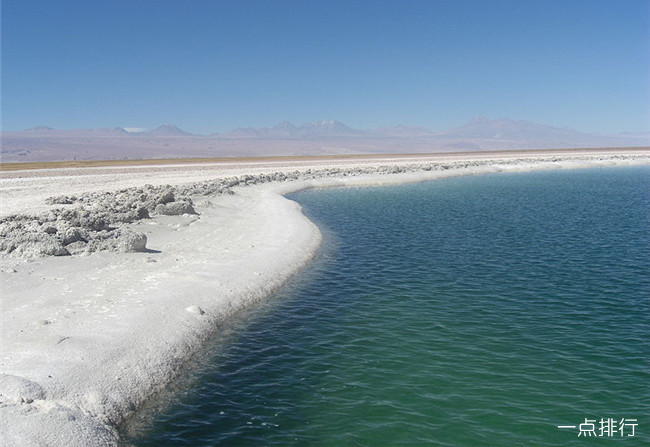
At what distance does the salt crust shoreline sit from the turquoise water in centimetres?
86

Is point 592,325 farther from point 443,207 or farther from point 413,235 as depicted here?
point 443,207

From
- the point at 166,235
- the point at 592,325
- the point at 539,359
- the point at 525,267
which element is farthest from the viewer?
the point at 166,235

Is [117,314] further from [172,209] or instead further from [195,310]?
[172,209]

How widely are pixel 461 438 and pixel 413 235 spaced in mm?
20963

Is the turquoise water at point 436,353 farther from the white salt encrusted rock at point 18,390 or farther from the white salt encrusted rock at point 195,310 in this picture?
the white salt encrusted rock at point 18,390

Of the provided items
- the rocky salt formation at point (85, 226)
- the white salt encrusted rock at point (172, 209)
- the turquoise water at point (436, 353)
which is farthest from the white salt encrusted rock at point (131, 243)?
the white salt encrusted rock at point (172, 209)

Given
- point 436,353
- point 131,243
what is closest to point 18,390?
point 436,353

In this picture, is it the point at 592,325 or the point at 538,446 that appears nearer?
the point at 538,446

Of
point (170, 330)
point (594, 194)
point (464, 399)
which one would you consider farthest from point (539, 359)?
point (594, 194)

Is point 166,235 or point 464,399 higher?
point 166,235

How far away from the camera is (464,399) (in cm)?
1141

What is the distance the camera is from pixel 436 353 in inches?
543

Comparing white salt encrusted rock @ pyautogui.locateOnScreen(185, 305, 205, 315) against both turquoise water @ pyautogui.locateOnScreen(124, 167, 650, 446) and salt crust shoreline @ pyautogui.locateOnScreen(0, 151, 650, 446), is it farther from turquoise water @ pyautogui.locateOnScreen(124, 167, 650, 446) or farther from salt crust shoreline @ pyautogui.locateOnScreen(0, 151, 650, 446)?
turquoise water @ pyautogui.locateOnScreen(124, 167, 650, 446)

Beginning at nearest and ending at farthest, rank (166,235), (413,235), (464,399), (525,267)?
(464,399)
(525,267)
(166,235)
(413,235)
